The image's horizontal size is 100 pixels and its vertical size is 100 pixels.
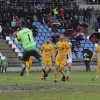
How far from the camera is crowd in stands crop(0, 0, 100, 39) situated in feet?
145

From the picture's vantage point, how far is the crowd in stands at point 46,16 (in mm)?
44312

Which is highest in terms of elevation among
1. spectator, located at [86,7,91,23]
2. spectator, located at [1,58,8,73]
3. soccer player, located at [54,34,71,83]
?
soccer player, located at [54,34,71,83]

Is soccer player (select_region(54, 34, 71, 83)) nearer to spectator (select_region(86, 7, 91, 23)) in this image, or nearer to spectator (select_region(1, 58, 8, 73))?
spectator (select_region(1, 58, 8, 73))

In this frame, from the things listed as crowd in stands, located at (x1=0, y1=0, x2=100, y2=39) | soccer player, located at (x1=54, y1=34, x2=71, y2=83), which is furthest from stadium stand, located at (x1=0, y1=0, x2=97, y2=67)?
soccer player, located at (x1=54, y1=34, x2=71, y2=83)

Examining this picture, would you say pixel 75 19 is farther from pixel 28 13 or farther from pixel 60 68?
pixel 60 68

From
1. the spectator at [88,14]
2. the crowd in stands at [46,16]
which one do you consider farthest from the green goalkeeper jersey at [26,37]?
the spectator at [88,14]

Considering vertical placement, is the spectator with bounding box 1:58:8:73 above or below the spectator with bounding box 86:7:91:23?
below

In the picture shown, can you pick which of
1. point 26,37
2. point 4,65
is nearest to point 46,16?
point 4,65

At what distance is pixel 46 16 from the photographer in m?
47.9

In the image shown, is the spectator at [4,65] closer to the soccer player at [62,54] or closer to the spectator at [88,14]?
the spectator at [88,14]

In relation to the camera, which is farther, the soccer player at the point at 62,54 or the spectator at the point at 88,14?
the spectator at the point at 88,14

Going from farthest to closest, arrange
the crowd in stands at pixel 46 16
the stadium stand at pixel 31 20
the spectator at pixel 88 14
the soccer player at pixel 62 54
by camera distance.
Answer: the spectator at pixel 88 14
the crowd in stands at pixel 46 16
the stadium stand at pixel 31 20
the soccer player at pixel 62 54

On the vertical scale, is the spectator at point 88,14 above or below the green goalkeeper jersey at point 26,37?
below

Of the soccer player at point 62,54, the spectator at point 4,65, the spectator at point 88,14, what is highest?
the soccer player at point 62,54
